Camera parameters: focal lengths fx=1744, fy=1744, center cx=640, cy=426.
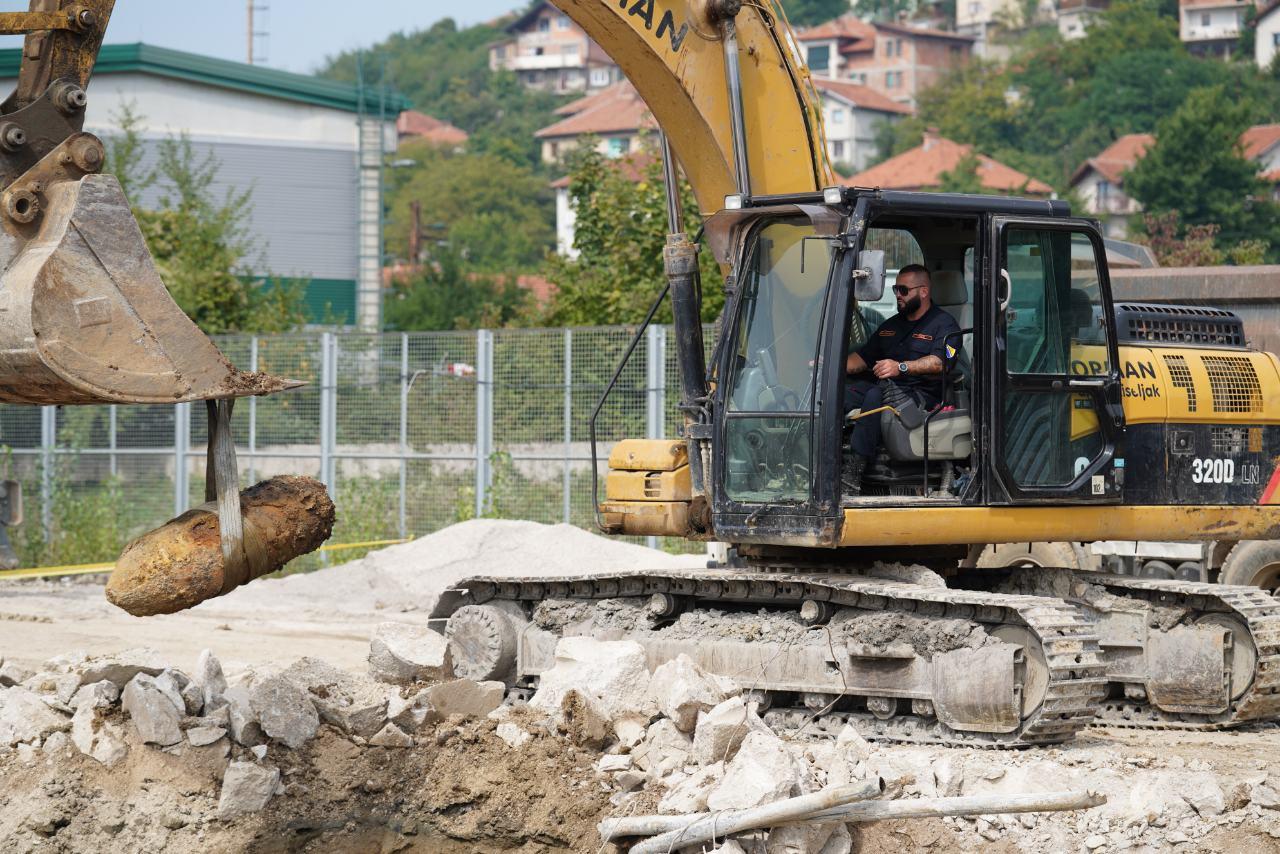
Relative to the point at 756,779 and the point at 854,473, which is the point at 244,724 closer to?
the point at 756,779

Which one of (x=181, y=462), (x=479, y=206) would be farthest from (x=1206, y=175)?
(x=479, y=206)

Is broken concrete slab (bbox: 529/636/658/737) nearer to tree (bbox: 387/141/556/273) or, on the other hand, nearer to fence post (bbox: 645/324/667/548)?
fence post (bbox: 645/324/667/548)

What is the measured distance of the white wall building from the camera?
3747cm

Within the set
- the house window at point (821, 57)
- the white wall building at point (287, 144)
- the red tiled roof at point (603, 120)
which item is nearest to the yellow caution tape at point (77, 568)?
the white wall building at point (287, 144)

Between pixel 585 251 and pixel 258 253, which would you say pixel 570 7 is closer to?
pixel 585 251

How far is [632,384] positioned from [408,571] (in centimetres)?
294

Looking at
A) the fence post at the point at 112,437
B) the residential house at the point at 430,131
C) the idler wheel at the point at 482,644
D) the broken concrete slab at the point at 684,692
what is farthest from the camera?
the residential house at the point at 430,131

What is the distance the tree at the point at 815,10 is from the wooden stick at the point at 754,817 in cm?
15402

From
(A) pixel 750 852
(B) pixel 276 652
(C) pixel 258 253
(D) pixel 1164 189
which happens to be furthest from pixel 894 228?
(D) pixel 1164 189

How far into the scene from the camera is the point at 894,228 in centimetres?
864

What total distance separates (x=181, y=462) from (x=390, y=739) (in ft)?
38.3

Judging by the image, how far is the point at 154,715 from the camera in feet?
24.8

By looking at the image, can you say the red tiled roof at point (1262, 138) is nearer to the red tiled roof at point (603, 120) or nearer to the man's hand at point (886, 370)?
the red tiled roof at point (603, 120)

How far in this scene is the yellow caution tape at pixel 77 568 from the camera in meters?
17.0
